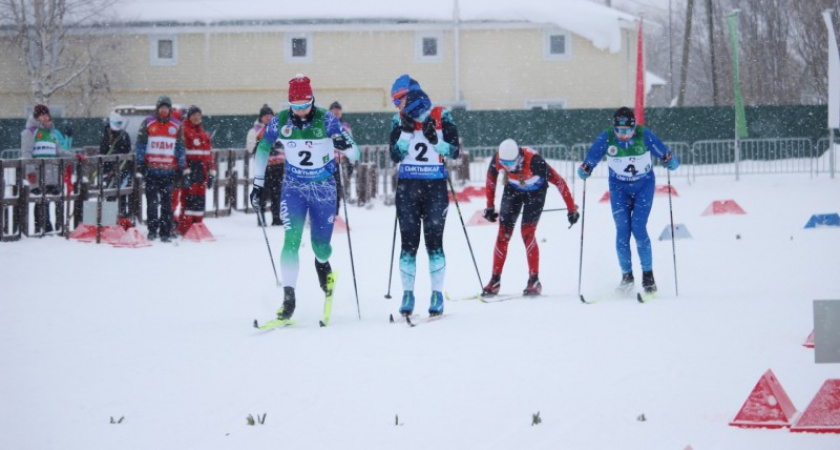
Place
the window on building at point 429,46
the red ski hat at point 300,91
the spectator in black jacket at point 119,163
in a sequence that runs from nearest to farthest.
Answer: the red ski hat at point 300,91, the spectator in black jacket at point 119,163, the window on building at point 429,46

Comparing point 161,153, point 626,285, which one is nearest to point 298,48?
point 161,153

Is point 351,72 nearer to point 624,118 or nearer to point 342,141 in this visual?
point 624,118

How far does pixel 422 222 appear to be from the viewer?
33.8 feet

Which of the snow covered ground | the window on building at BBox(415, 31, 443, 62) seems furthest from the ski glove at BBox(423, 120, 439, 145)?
the window on building at BBox(415, 31, 443, 62)

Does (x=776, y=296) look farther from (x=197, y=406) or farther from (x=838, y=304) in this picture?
(x=197, y=406)

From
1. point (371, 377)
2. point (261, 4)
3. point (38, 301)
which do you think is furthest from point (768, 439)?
point (261, 4)

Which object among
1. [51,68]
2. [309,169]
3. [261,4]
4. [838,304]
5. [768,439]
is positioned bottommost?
[768,439]

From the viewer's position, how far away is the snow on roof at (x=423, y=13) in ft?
143

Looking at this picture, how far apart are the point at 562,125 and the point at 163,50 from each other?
1536 centimetres

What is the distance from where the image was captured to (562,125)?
3966 cm

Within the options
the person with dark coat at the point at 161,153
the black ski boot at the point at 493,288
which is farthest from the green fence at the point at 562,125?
the black ski boot at the point at 493,288

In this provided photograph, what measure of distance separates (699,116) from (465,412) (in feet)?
114

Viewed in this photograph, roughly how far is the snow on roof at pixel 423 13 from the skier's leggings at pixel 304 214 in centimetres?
3395

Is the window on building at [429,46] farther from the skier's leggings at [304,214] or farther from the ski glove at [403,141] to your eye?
the ski glove at [403,141]
